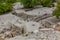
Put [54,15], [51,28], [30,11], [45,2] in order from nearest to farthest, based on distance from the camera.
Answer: [51,28]
[54,15]
[30,11]
[45,2]

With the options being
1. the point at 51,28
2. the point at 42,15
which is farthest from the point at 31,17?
the point at 51,28

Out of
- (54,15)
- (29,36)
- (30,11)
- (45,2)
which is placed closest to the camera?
(29,36)

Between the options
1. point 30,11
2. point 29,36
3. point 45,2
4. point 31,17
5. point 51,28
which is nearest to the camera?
point 29,36

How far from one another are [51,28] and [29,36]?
2.85ft

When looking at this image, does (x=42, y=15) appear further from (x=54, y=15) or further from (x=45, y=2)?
(x=45, y=2)

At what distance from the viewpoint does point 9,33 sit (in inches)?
219

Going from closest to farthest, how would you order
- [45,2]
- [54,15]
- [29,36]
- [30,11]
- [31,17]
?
1. [29,36]
2. [54,15]
3. [31,17]
4. [30,11]
5. [45,2]

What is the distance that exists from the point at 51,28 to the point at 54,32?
37cm

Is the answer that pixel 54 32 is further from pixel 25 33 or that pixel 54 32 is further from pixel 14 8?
pixel 14 8

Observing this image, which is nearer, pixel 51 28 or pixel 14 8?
pixel 51 28

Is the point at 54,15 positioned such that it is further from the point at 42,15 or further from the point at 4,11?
the point at 4,11

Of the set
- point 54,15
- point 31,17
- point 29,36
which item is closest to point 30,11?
point 31,17

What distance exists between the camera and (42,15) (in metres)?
7.36

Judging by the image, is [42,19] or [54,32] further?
[42,19]
